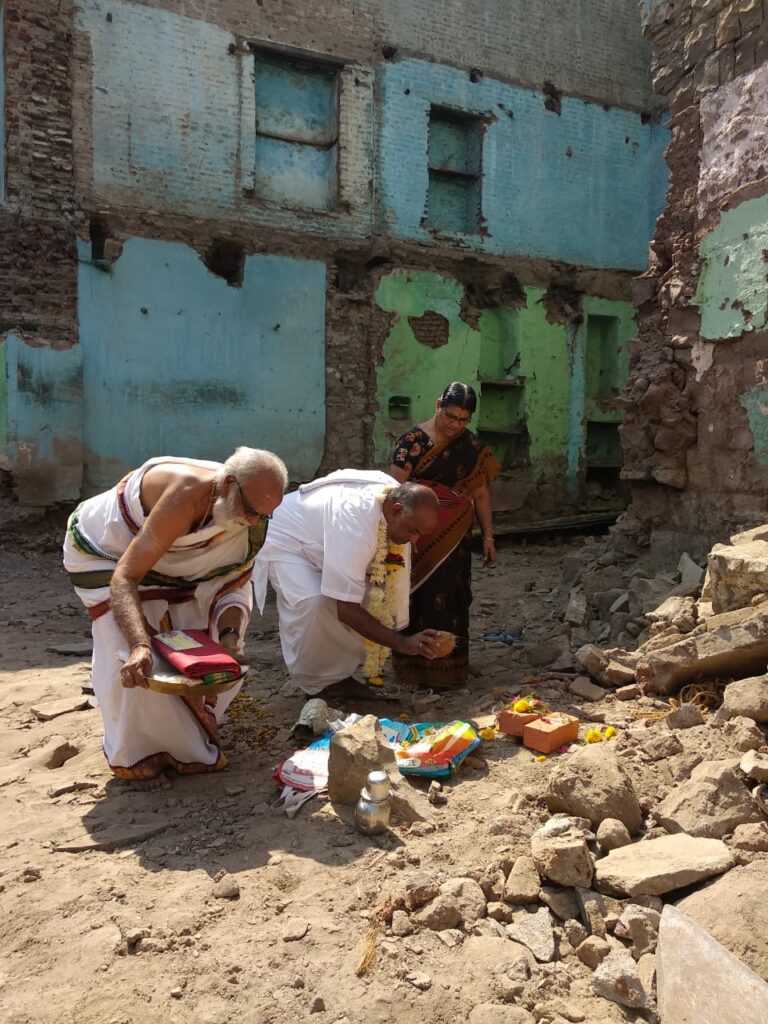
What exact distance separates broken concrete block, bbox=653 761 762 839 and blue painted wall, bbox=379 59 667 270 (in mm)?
9374

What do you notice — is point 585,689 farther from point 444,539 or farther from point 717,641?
point 444,539

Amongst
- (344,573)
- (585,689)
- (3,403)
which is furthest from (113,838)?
(3,403)

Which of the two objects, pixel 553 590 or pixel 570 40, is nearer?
pixel 553 590

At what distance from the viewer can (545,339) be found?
11.8m

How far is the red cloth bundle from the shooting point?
114 inches

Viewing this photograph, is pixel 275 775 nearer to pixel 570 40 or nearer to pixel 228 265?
pixel 228 265

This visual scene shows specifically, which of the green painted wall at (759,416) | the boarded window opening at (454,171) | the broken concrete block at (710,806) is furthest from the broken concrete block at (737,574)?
the boarded window opening at (454,171)

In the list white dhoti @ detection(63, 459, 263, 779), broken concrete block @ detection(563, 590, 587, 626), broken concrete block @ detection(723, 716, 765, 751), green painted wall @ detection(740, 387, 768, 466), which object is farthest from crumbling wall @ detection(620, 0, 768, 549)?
white dhoti @ detection(63, 459, 263, 779)

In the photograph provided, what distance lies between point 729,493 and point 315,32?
27.5ft

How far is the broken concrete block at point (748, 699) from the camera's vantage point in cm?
314

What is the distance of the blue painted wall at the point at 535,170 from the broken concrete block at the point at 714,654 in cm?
836

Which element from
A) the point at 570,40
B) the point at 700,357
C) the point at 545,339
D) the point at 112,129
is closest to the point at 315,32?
the point at 112,129

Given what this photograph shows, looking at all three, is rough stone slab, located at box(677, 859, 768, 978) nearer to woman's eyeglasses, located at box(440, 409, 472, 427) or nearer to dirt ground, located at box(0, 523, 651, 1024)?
dirt ground, located at box(0, 523, 651, 1024)

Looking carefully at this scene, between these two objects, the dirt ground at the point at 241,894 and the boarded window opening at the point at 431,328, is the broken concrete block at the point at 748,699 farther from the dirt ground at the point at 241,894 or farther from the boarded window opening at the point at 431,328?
the boarded window opening at the point at 431,328
